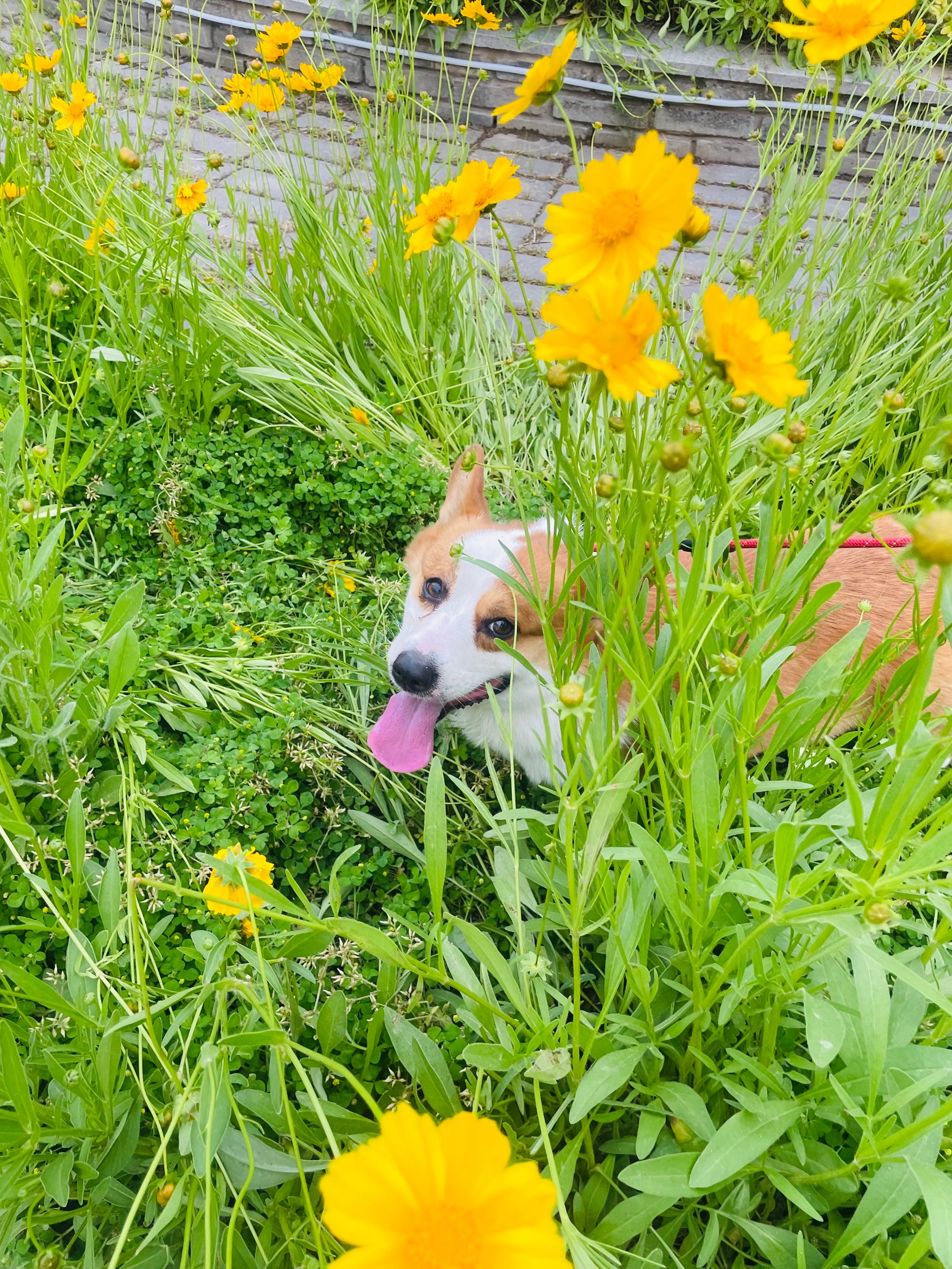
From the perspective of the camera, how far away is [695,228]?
792mm

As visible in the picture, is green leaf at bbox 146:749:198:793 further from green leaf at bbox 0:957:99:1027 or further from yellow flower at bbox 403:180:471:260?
yellow flower at bbox 403:180:471:260

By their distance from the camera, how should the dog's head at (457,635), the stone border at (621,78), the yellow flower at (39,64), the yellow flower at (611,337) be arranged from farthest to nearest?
the stone border at (621,78) < the yellow flower at (39,64) < the dog's head at (457,635) < the yellow flower at (611,337)

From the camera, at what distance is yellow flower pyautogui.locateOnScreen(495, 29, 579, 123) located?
828 millimetres

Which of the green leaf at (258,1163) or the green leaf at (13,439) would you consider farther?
the green leaf at (13,439)

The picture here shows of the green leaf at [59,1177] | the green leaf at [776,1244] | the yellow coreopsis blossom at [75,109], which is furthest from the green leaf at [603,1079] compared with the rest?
the yellow coreopsis blossom at [75,109]

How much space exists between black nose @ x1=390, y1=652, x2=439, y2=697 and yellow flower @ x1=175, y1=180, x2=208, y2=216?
1.06 meters

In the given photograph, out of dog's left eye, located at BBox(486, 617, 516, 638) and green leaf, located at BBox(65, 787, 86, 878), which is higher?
dog's left eye, located at BBox(486, 617, 516, 638)

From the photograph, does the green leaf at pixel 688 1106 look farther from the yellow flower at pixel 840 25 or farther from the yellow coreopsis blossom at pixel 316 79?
the yellow coreopsis blossom at pixel 316 79

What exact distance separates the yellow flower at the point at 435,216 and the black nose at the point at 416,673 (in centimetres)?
74

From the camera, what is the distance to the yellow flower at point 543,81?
828mm

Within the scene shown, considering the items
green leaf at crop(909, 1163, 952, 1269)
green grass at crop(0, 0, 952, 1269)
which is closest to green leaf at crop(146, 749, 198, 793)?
green grass at crop(0, 0, 952, 1269)

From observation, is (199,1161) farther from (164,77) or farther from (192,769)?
(164,77)

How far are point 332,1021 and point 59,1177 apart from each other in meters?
0.33

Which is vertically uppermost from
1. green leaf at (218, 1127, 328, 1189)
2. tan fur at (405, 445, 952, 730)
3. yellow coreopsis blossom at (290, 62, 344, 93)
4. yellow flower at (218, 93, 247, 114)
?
yellow coreopsis blossom at (290, 62, 344, 93)
